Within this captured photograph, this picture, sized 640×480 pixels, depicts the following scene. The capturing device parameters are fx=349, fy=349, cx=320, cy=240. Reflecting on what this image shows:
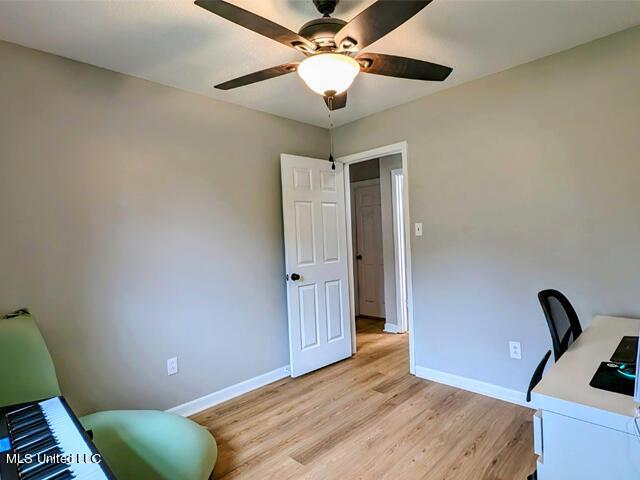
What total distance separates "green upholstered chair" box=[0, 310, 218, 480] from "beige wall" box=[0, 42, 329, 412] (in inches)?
13.4

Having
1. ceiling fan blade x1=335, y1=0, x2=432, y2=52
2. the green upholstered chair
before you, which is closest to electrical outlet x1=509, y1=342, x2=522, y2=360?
the green upholstered chair

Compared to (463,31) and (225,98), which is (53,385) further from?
(463,31)

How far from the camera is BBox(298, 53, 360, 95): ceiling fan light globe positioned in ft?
4.88

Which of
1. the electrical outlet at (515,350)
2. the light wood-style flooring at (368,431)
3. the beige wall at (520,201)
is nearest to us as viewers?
the light wood-style flooring at (368,431)

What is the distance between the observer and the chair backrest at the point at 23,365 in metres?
1.59

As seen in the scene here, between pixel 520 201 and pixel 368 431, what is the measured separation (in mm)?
1863

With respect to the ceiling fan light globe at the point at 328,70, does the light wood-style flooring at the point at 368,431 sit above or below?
below

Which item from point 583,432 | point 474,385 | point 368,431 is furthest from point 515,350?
point 583,432

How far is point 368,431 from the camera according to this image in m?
2.23

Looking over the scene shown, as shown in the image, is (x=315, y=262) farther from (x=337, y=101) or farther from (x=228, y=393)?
(x=337, y=101)

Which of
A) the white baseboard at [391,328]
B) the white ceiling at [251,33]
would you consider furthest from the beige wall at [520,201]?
the white baseboard at [391,328]

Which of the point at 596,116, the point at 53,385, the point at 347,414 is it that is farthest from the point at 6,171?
the point at 596,116

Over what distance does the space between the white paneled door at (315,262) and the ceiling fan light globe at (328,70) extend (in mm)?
1569

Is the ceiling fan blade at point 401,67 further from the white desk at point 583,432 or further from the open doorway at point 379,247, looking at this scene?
the open doorway at point 379,247
